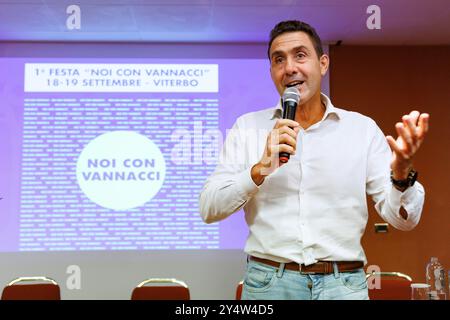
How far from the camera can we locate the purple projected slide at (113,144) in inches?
147

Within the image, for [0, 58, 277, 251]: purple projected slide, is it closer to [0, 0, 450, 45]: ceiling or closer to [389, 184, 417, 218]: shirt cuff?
[0, 0, 450, 45]: ceiling

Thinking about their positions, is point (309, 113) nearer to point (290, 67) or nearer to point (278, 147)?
point (290, 67)

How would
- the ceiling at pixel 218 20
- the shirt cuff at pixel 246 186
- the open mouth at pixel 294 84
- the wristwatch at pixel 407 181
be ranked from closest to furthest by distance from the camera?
the wristwatch at pixel 407 181 → the shirt cuff at pixel 246 186 → the open mouth at pixel 294 84 → the ceiling at pixel 218 20

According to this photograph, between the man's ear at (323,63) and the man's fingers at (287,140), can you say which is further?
the man's ear at (323,63)

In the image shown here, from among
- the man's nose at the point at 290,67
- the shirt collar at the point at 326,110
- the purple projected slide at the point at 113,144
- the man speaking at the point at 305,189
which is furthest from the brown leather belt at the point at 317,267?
the purple projected slide at the point at 113,144

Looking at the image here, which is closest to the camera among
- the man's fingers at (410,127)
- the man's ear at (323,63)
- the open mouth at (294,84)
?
the man's fingers at (410,127)

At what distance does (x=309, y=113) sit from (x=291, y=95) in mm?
164

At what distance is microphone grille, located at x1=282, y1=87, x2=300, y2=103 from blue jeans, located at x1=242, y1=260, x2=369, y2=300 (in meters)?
0.44

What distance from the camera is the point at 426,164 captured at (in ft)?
12.0

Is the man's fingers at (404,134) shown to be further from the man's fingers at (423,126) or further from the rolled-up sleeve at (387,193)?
the rolled-up sleeve at (387,193)

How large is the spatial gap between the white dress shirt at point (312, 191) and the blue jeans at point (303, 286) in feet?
0.13

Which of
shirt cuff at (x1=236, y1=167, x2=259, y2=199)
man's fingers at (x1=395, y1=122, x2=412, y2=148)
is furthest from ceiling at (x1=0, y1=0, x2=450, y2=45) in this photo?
man's fingers at (x1=395, y1=122, x2=412, y2=148)

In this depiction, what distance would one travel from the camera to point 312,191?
1.26m

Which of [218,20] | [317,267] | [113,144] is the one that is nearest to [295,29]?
[317,267]
